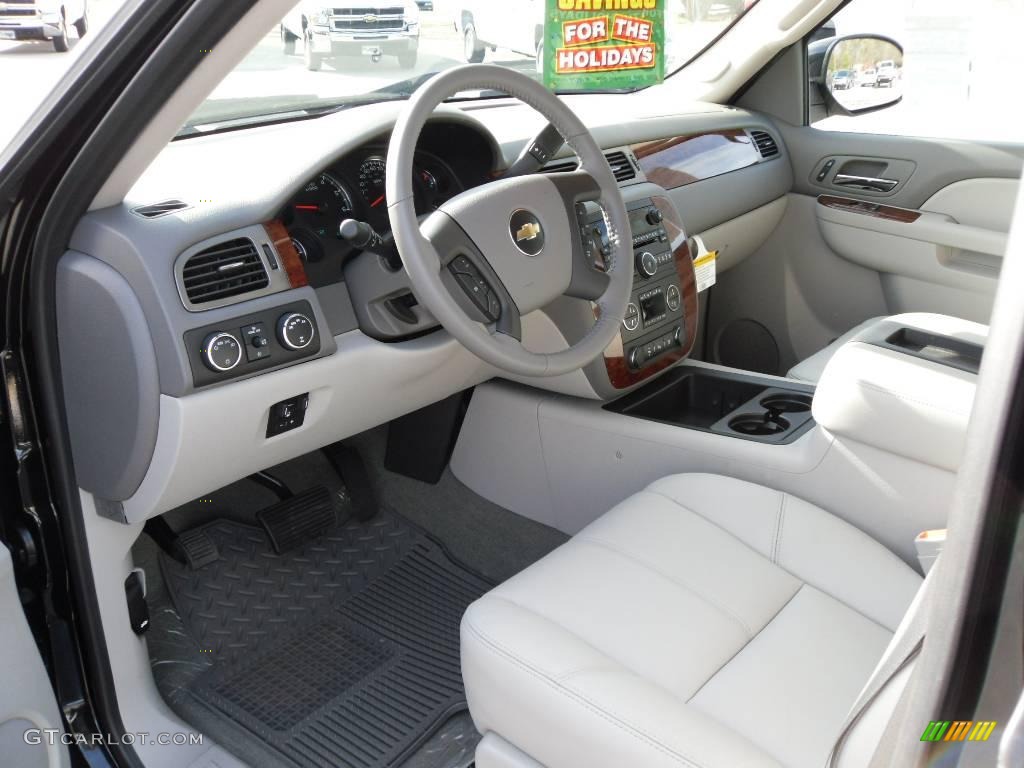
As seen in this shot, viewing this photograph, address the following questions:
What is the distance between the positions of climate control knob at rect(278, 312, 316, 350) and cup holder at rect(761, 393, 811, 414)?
990 millimetres

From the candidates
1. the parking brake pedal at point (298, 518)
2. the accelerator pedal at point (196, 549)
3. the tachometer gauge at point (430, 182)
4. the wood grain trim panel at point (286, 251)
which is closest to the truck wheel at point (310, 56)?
the tachometer gauge at point (430, 182)

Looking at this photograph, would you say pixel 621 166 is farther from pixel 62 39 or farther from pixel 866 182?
pixel 62 39

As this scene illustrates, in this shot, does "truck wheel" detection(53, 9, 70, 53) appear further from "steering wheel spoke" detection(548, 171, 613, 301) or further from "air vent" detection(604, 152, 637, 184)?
"air vent" detection(604, 152, 637, 184)

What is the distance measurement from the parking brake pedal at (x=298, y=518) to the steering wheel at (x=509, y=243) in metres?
0.89

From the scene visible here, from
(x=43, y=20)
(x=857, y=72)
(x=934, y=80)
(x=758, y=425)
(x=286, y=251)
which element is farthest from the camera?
(x=857, y=72)

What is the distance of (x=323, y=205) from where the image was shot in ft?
5.60

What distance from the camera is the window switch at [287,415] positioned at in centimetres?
163

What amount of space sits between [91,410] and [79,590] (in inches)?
11.3

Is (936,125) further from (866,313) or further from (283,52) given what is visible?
(283,52)

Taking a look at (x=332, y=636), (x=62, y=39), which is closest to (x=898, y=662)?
(x=62, y=39)

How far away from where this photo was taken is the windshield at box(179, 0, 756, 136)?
1918 millimetres

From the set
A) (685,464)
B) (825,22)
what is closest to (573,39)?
(685,464)

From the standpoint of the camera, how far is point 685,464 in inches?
75.8

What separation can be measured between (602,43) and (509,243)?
1.23ft
